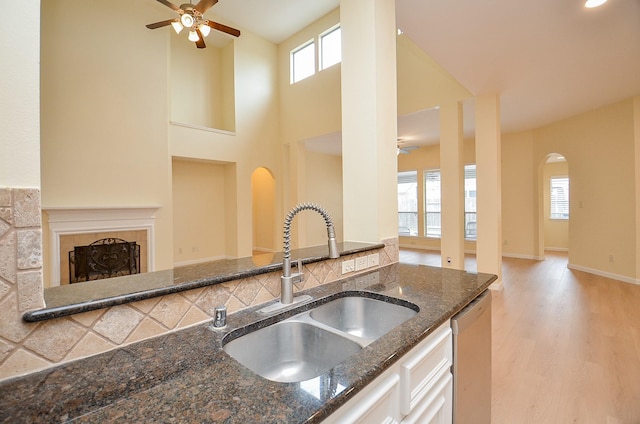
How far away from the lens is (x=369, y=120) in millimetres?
1798

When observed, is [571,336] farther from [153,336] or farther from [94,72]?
[94,72]

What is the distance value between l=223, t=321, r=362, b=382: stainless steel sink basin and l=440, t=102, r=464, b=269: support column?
372 cm

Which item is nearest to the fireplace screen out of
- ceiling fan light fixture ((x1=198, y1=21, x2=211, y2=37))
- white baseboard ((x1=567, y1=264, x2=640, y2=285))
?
ceiling fan light fixture ((x1=198, y1=21, x2=211, y2=37))

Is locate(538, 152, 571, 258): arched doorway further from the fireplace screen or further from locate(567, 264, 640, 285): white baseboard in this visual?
the fireplace screen

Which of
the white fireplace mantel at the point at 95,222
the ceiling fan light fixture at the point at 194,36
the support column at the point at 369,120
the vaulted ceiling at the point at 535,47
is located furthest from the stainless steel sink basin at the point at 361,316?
the white fireplace mantel at the point at 95,222

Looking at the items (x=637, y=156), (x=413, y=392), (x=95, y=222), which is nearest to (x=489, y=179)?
(x=637, y=156)

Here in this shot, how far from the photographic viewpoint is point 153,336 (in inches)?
35.1

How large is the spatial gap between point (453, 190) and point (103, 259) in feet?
17.6

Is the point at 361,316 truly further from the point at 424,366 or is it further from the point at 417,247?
the point at 417,247

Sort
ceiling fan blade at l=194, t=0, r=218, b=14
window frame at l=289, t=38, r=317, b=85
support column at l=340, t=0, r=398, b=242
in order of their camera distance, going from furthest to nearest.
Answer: window frame at l=289, t=38, r=317, b=85
ceiling fan blade at l=194, t=0, r=218, b=14
support column at l=340, t=0, r=398, b=242

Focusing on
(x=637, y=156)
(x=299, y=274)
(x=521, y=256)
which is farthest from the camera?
(x=521, y=256)

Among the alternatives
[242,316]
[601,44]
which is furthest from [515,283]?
[242,316]

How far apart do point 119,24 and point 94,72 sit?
94 centimetres

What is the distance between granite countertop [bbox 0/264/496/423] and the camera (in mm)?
572
